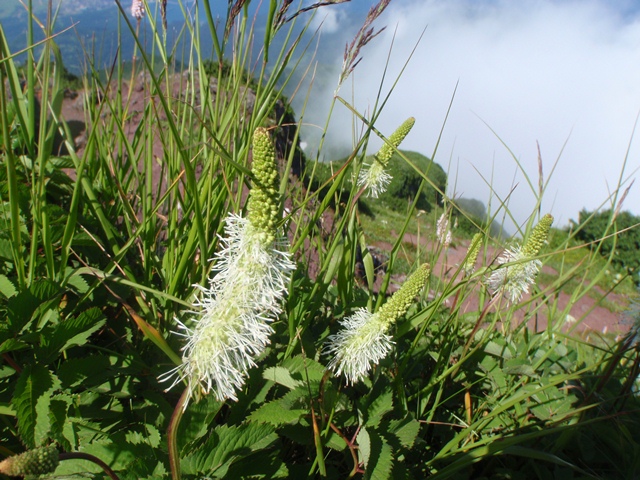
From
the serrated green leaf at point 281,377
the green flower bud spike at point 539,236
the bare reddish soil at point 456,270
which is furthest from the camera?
the bare reddish soil at point 456,270

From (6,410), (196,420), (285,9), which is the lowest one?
(6,410)

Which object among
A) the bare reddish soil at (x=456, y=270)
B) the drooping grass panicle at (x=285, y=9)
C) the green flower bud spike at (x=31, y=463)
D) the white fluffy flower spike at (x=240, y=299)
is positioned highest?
the drooping grass panicle at (x=285, y=9)

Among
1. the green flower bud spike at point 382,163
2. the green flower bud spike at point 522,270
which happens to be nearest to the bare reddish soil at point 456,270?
the green flower bud spike at point 522,270

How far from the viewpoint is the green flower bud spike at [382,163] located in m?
1.46

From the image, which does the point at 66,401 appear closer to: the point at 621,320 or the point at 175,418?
the point at 175,418

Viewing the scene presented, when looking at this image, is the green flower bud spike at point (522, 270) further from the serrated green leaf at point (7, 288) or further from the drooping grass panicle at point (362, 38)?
the serrated green leaf at point (7, 288)

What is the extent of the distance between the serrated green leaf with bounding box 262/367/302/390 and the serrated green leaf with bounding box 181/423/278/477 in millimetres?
156

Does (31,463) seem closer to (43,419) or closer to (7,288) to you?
(43,419)

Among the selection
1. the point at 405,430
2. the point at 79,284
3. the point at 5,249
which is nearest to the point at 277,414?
the point at 405,430

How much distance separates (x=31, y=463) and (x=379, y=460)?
26.9 inches

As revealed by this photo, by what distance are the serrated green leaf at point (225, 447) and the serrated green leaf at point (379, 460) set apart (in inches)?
9.6

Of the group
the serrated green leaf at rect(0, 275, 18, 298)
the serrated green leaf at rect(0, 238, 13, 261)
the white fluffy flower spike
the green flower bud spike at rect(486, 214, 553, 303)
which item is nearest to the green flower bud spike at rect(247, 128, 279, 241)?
the white fluffy flower spike

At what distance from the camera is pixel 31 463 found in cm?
57

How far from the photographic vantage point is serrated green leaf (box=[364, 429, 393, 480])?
36.9 inches
